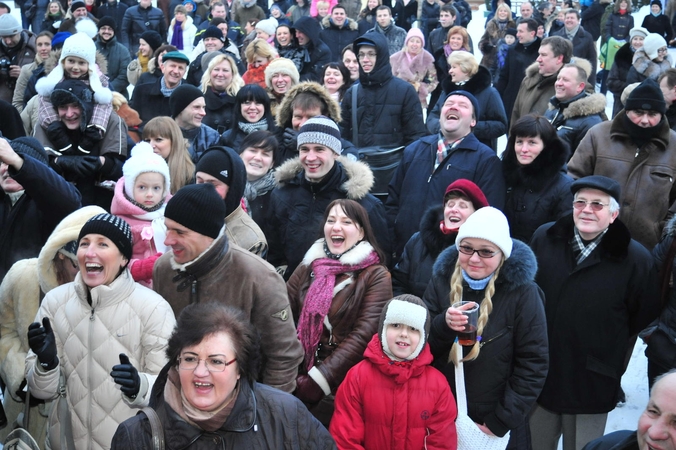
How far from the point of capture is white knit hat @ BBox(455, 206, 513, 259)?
3752 mm

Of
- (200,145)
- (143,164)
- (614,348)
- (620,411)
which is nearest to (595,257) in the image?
(614,348)

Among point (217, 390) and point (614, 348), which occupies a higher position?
point (217, 390)

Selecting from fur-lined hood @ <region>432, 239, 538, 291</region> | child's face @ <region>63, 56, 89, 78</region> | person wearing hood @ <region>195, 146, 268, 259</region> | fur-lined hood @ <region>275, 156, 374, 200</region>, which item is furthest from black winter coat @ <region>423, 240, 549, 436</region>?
child's face @ <region>63, 56, 89, 78</region>

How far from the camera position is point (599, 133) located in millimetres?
5594

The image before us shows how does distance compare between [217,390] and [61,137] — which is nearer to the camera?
[217,390]

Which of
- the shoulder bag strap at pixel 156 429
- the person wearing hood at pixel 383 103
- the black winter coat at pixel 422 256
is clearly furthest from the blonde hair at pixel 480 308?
the person wearing hood at pixel 383 103

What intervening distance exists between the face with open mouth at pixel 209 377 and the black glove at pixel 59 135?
3.44 metres

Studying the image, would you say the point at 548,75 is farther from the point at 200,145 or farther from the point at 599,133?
the point at 200,145

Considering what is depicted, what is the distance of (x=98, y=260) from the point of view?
3414 mm

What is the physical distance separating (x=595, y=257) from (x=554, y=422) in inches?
38.4

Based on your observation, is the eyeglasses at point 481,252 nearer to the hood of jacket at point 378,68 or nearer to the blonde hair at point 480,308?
the blonde hair at point 480,308

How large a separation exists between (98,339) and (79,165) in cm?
246

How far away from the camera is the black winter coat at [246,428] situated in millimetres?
2486

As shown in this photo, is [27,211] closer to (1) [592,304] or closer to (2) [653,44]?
(1) [592,304]
